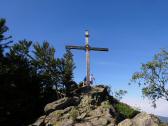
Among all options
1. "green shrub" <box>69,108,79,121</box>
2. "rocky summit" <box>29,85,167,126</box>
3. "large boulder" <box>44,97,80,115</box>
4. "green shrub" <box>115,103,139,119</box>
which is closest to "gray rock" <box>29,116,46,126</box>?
"rocky summit" <box>29,85,167,126</box>

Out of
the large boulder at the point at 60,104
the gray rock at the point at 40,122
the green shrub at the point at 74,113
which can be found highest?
the large boulder at the point at 60,104

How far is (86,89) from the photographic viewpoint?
4000 centimetres

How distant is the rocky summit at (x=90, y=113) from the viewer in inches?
1264

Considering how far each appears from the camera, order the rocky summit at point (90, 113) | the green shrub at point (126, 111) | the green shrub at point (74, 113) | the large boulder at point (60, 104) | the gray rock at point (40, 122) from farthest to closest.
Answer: the green shrub at point (126, 111) → the large boulder at point (60, 104) → the gray rock at point (40, 122) → the green shrub at point (74, 113) → the rocky summit at point (90, 113)

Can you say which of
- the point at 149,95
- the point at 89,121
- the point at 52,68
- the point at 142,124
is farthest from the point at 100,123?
the point at 149,95

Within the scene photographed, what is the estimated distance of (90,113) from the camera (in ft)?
114

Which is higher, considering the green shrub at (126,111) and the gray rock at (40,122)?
the green shrub at (126,111)

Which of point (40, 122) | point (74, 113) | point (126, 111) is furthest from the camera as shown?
point (126, 111)

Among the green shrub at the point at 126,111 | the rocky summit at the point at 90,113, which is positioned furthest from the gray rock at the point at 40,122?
the green shrub at the point at 126,111

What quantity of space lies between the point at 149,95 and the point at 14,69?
24.5 meters

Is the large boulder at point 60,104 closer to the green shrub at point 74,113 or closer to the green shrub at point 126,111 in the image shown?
the green shrub at point 74,113

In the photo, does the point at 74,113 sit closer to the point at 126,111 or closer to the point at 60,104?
the point at 60,104

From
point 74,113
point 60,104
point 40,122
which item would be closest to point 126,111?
point 74,113

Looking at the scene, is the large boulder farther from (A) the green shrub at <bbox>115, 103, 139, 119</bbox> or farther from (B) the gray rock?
(A) the green shrub at <bbox>115, 103, 139, 119</bbox>
